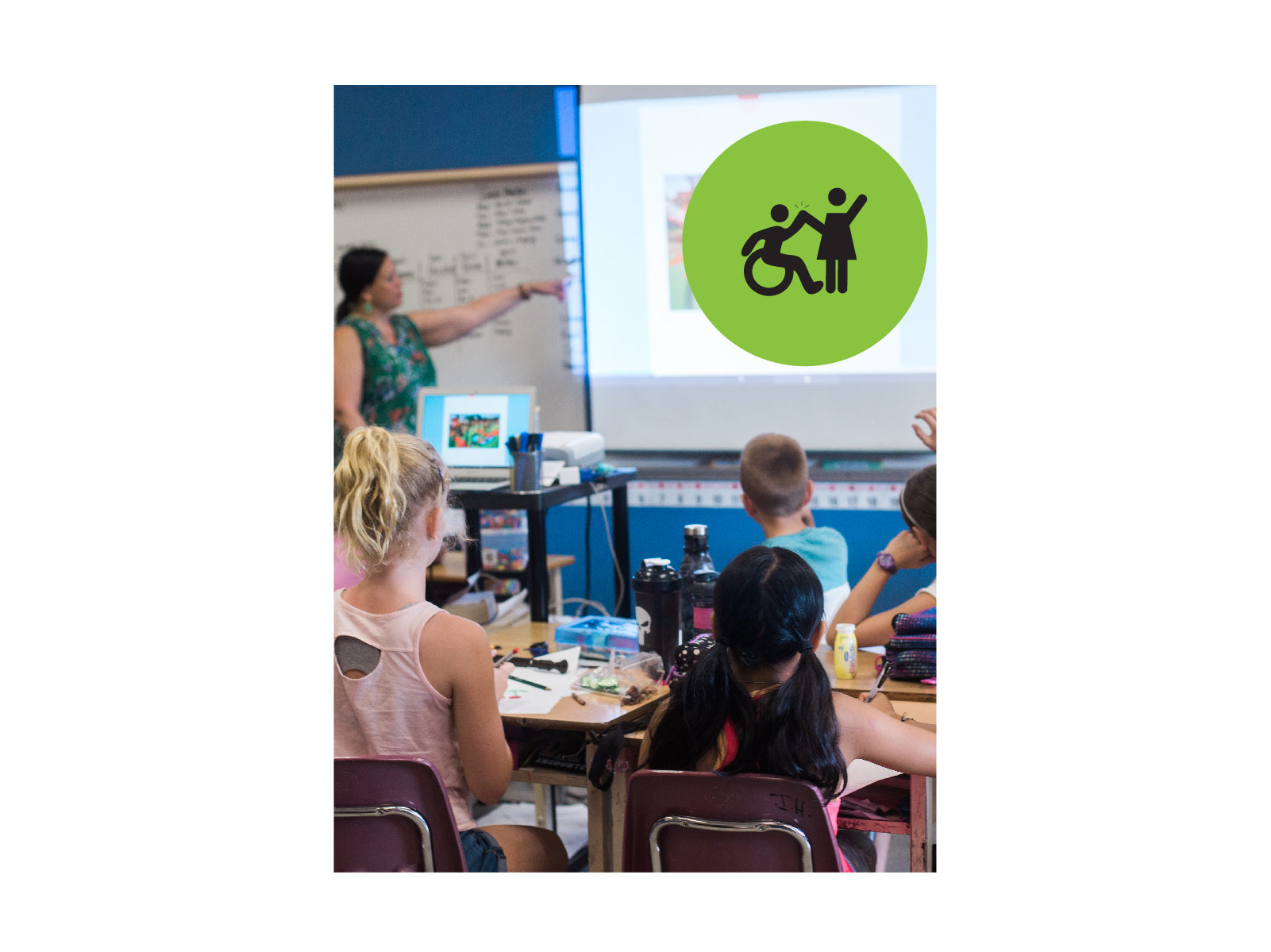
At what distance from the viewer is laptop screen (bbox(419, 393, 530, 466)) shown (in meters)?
2.68

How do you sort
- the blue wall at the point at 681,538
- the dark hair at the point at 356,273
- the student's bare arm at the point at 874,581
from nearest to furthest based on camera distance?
the student's bare arm at the point at 874,581 → the blue wall at the point at 681,538 → the dark hair at the point at 356,273

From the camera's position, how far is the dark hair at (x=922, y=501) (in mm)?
2158

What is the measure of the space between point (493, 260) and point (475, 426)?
61.6 inches

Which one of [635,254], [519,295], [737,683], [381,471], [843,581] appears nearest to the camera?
[737,683]

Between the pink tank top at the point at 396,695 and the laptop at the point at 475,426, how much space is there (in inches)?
41.1

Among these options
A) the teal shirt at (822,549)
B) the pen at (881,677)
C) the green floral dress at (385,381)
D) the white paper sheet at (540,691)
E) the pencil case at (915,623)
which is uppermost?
the green floral dress at (385,381)

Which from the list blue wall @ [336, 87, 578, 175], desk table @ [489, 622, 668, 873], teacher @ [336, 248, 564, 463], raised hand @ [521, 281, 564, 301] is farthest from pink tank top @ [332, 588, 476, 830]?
blue wall @ [336, 87, 578, 175]

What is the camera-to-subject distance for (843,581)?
2.38m

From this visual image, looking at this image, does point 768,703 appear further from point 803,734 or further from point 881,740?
point 881,740

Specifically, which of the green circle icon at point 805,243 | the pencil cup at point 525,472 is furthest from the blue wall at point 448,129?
the green circle icon at point 805,243

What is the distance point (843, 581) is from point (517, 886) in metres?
1.23

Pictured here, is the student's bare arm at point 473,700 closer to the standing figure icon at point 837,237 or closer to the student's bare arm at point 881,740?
the student's bare arm at point 881,740
